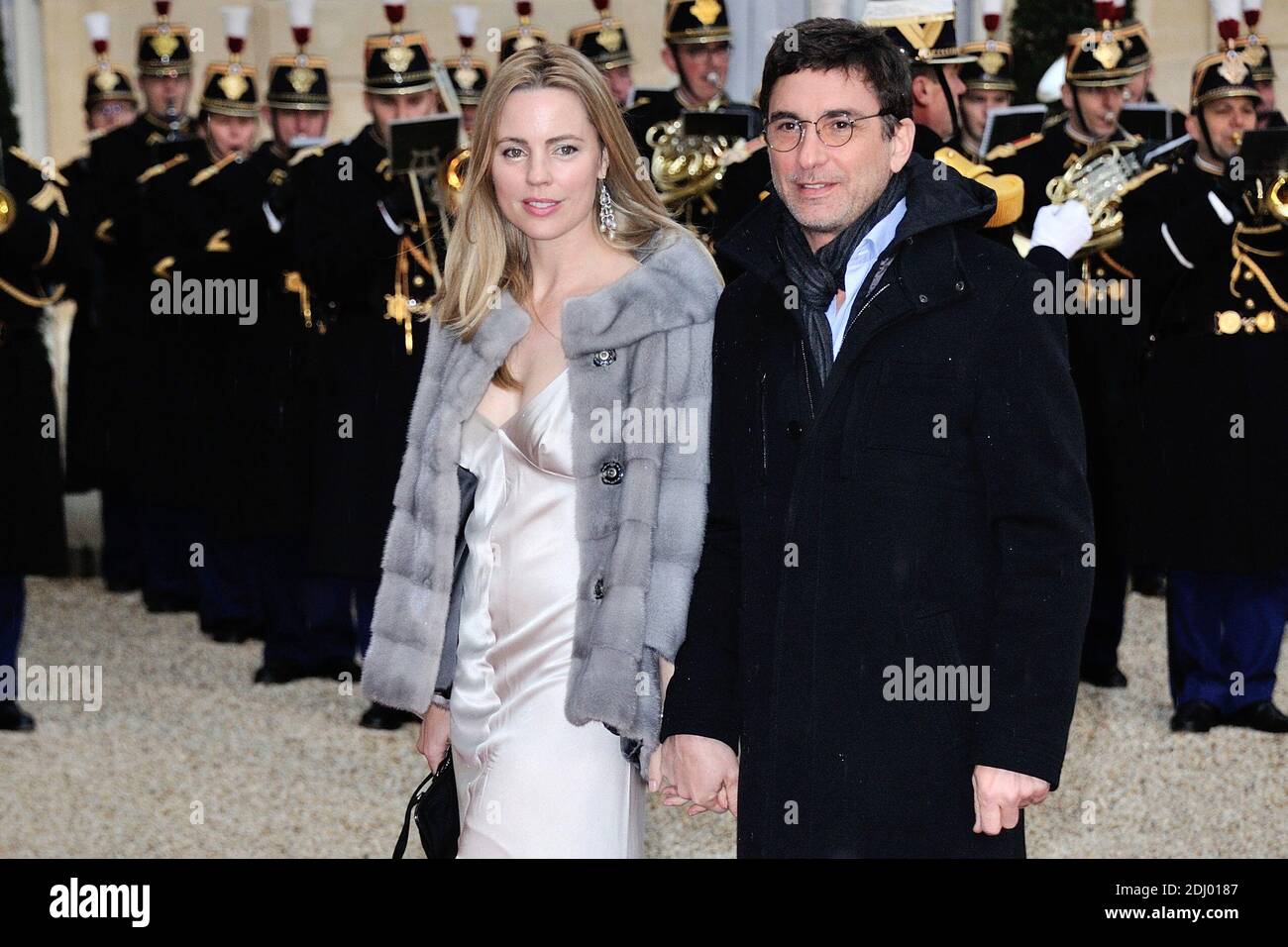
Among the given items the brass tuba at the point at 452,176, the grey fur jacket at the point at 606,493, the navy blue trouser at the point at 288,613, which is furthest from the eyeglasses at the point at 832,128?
the navy blue trouser at the point at 288,613

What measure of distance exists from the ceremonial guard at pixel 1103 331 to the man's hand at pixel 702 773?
480 cm

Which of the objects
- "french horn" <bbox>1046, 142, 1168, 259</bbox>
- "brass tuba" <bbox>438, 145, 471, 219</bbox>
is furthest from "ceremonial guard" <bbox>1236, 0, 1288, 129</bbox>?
"brass tuba" <bbox>438, 145, 471, 219</bbox>

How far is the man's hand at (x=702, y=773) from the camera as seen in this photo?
10.1 ft

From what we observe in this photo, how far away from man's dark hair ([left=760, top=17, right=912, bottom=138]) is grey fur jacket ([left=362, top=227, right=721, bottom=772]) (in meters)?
0.55

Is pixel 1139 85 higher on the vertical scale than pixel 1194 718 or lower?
higher

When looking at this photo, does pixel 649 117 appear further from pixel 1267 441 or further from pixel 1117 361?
pixel 1267 441

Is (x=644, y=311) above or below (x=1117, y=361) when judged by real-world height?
above

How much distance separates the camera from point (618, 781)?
10.9ft

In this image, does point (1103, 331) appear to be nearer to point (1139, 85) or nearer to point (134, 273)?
point (1139, 85)

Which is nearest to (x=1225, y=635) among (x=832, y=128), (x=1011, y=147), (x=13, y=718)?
(x=1011, y=147)

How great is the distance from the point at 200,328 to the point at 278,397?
3.97 feet

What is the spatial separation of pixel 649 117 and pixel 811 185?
515 cm

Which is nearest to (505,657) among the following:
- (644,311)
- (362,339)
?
(644,311)

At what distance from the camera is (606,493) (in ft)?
10.9
